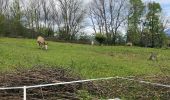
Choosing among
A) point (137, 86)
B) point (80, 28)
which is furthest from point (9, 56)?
point (80, 28)

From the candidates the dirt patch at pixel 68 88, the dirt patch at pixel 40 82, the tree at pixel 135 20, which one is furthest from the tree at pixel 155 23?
the dirt patch at pixel 40 82

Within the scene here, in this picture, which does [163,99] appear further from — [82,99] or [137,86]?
[82,99]

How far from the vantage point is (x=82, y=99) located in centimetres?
1011

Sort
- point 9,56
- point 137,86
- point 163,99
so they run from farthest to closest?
point 9,56
point 137,86
point 163,99

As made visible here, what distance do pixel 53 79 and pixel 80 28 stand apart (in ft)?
199

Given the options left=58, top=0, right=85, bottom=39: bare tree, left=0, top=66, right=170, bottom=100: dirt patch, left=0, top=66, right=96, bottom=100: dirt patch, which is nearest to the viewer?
left=0, top=66, right=96, bottom=100: dirt patch

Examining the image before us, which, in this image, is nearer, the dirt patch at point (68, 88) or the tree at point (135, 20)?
the dirt patch at point (68, 88)

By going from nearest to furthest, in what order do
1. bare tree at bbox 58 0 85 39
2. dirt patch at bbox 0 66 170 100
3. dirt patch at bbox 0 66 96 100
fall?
dirt patch at bbox 0 66 96 100, dirt patch at bbox 0 66 170 100, bare tree at bbox 58 0 85 39

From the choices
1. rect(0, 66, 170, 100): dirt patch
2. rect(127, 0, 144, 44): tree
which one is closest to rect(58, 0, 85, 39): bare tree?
rect(127, 0, 144, 44): tree

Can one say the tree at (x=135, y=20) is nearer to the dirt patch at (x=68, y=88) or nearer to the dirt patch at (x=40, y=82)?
the dirt patch at (x=68, y=88)

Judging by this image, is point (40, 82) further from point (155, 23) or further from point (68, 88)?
point (155, 23)

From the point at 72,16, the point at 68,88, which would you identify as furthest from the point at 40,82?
the point at 72,16

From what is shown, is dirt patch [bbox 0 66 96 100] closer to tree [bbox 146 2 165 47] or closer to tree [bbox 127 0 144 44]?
tree [bbox 127 0 144 44]

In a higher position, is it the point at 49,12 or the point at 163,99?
the point at 49,12
